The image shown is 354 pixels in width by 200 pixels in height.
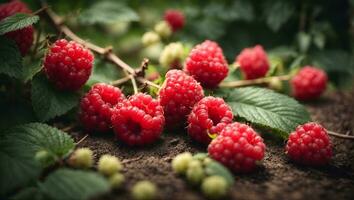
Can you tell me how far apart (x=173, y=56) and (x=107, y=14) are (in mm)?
696

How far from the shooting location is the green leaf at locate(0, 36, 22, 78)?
78.4 inches

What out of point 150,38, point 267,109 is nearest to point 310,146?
point 267,109

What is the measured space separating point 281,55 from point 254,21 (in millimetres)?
560

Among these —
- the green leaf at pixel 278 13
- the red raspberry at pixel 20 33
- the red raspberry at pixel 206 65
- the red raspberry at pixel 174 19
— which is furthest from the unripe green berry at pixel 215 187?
the green leaf at pixel 278 13

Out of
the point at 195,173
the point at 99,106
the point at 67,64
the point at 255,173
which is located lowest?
the point at 255,173

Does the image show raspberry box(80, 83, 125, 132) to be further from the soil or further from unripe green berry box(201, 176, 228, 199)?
unripe green berry box(201, 176, 228, 199)

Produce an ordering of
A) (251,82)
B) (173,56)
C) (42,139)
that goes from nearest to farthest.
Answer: (42,139) → (173,56) → (251,82)

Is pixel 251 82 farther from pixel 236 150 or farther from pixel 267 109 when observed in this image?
pixel 236 150

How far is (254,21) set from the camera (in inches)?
143

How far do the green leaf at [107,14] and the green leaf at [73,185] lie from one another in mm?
1554

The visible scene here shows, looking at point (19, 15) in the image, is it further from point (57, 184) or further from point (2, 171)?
point (57, 184)

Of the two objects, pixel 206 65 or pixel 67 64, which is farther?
pixel 206 65

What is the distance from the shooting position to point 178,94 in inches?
80.4

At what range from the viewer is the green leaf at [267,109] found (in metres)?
2.17
